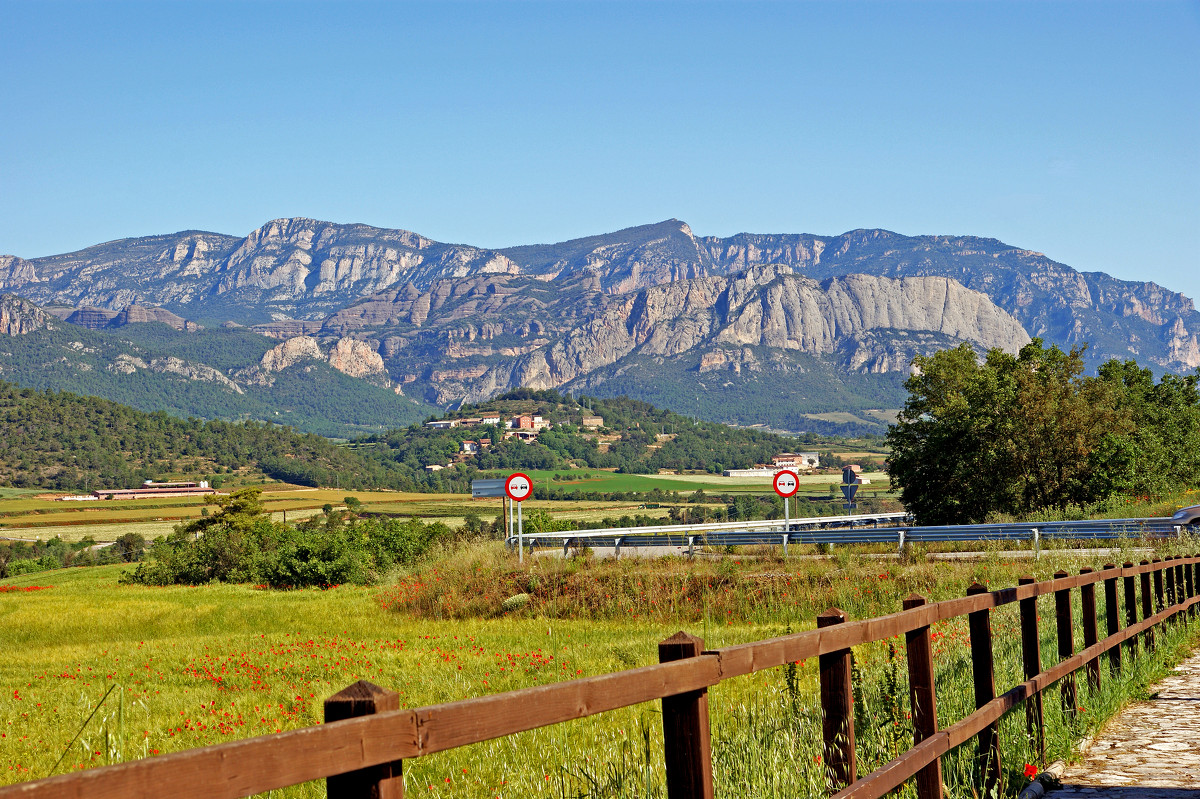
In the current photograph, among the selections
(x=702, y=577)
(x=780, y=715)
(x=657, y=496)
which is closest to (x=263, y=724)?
(x=780, y=715)

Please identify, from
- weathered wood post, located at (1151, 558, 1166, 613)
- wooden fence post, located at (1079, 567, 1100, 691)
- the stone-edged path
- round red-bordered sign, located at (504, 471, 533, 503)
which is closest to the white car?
weathered wood post, located at (1151, 558, 1166, 613)

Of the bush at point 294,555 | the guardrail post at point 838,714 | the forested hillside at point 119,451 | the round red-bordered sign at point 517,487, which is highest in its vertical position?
the forested hillside at point 119,451

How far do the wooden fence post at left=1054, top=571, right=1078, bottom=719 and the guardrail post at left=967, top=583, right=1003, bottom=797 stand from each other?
71.7 inches

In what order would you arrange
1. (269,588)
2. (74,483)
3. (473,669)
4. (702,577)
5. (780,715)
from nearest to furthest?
1. (780,715)
2. (473,669)
3. (702,577)
4. (269,588)
5. (74,483)

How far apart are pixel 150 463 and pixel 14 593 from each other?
6081 inches

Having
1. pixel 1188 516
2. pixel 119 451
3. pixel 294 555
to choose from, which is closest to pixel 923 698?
pixel 1188 516

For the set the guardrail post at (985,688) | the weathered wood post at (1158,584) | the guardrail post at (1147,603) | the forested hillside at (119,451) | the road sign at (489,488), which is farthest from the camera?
the forested hillside at (119,451)

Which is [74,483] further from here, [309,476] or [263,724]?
[263,724]

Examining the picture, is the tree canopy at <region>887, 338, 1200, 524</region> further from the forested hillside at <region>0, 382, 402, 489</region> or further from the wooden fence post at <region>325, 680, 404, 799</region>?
the forested hillside at <region>0, 382, 402, 489</region>

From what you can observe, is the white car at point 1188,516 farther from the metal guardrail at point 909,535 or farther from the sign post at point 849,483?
the sign post at point 849,483

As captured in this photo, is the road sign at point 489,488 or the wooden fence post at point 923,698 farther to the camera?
the road sign at point 489,488

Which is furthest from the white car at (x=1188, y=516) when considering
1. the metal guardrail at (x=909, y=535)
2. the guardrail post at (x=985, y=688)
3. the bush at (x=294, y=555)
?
the bush at (x=294, y=555)

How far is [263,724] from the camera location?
32.1ft

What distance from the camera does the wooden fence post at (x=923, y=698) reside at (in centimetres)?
469
